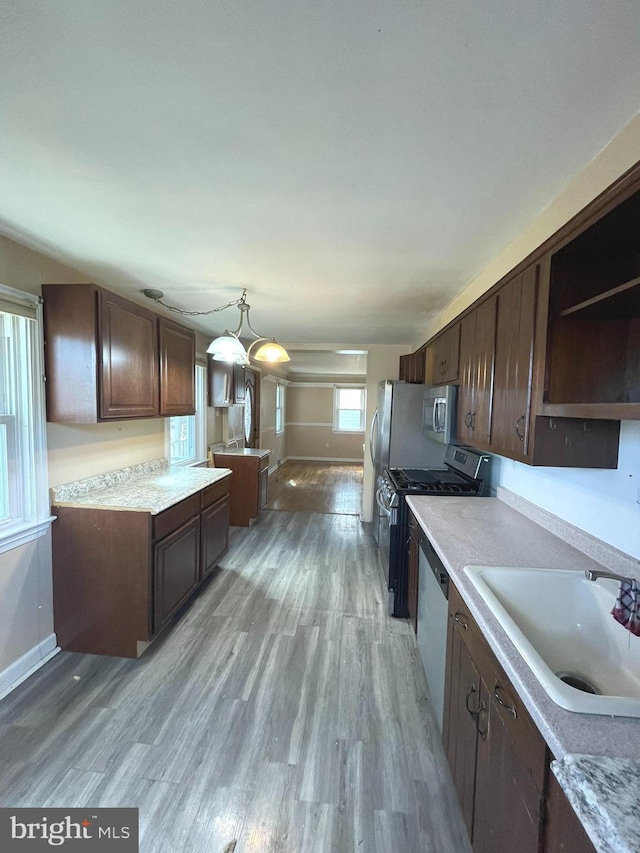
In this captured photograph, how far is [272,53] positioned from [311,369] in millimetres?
7502

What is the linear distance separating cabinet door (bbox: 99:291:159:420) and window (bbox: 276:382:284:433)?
5.60 meters

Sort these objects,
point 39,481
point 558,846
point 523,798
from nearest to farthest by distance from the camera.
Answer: point 558,846 < point 523,798 < point 39,481

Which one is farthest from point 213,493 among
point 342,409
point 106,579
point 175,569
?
point 342,409

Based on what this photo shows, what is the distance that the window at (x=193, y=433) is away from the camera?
380 cm

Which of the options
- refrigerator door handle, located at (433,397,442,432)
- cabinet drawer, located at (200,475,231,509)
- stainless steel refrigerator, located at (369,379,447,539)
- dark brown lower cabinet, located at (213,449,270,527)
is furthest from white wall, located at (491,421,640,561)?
dark brown lower cabinet, located at (213,449,270,527)

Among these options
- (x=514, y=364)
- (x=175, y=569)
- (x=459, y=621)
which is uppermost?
(x=514, y=364)

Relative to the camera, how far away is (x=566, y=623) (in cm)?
127

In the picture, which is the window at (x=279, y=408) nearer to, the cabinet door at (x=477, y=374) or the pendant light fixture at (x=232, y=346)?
the pendant light fixture at (x=232, y=346)

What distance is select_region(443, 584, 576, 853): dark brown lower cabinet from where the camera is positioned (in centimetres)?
74

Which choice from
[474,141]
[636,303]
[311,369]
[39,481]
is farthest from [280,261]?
[311,369]

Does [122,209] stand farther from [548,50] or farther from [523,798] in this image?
[523,798]

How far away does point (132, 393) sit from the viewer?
2400 millimetres

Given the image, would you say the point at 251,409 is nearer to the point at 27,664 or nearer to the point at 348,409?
the point at 348,409

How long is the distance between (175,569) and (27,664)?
0.87m
